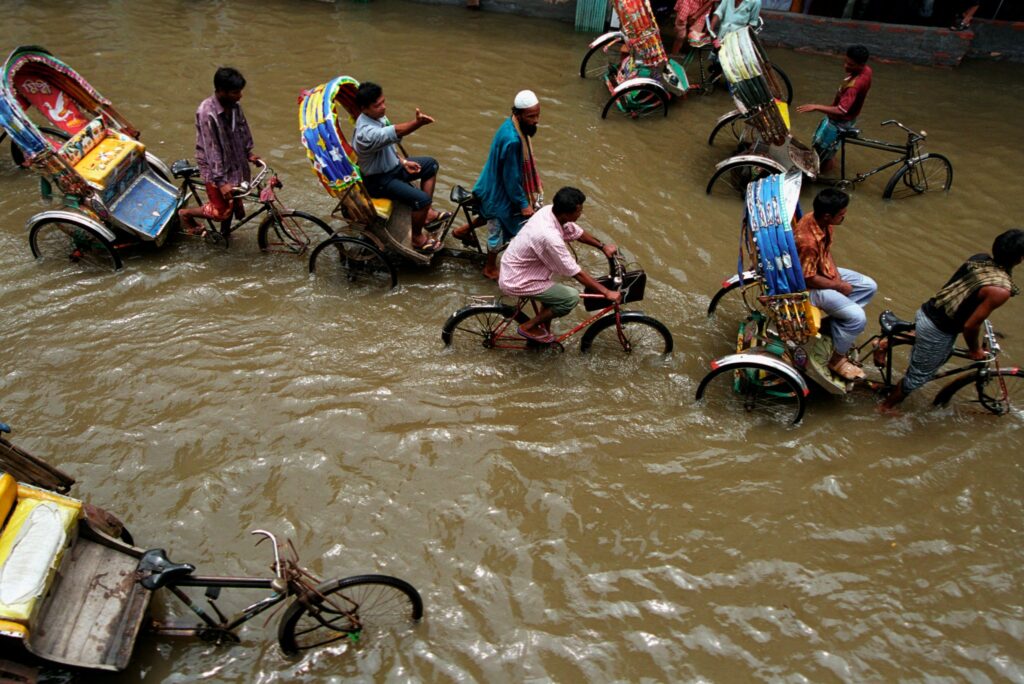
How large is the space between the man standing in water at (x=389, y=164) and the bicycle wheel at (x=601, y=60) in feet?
14.5

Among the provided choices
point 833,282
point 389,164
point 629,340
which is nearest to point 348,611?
point 629,340

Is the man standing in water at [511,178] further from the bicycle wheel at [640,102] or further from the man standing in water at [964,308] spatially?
the bicycle wheel at [640,102]

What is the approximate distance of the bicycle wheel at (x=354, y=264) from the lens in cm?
600

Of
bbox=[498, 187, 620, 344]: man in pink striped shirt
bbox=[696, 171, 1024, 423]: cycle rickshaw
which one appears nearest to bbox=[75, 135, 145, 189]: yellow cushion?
bbox=[498, 187, 620, 344]: man in pink striped shirt

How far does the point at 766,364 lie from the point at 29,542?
465 centimetres

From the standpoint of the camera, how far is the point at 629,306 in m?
6.28

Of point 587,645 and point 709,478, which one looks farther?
point 709,478

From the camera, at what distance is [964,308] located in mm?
4523

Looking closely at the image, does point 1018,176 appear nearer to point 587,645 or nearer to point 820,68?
point 820,68

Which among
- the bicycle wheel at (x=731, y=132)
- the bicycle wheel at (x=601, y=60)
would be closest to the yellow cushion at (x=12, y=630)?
the bicycle wheel at (x=731, y=132)

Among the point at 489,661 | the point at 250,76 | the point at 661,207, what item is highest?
the point at 250,76

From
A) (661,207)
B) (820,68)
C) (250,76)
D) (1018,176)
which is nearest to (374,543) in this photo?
(661,207)

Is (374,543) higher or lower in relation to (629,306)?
lower

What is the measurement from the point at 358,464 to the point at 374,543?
Answer: 66 centimetres
